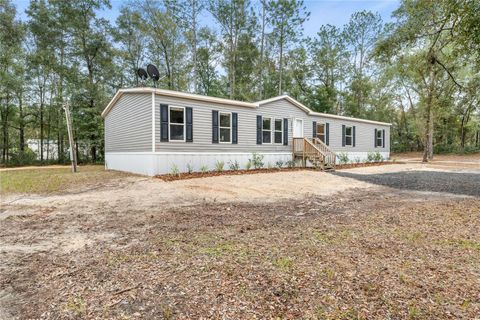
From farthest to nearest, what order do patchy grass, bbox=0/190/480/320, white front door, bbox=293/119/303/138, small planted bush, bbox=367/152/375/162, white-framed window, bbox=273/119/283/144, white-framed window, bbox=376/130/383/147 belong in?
white-framed window, bbox=376/130/383/147, small planted bush, bbox=367/152/375/162, white front door, bbox=293/119/303/138, white-framed window, bbox=273/119/283/144, patchy grass, bbox=0/190/480/320

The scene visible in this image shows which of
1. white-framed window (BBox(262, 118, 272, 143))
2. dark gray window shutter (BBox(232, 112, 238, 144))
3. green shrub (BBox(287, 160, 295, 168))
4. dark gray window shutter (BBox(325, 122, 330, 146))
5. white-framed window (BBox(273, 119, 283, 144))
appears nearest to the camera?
dark gray window shutter (BBox(232, 112, 238, 144))

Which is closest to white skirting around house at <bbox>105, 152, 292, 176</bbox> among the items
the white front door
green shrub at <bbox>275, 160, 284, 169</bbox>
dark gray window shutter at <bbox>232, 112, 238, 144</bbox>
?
green shrub at <bbox>275, 160, 284, 169</bbox>

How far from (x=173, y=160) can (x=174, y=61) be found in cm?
1571

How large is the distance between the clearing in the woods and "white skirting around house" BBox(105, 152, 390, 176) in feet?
14.3

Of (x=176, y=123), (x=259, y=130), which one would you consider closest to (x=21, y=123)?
(x=176, y=123)

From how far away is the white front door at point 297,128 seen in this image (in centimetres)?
1516

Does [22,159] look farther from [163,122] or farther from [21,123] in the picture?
[163,122]

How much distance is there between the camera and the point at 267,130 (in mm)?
13992

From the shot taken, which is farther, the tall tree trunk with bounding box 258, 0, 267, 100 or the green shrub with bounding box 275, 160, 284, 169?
the tall tree trunk with bounding box 258, 0, 267, 100

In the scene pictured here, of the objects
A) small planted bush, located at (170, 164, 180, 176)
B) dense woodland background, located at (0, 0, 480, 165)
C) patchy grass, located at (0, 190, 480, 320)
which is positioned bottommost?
patchy grass, located at (0, 190, 480, 320)

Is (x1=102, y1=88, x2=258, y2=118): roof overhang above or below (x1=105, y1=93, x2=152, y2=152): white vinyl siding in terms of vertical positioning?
above

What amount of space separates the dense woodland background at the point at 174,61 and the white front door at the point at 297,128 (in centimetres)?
731

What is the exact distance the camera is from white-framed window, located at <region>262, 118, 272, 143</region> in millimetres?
13907

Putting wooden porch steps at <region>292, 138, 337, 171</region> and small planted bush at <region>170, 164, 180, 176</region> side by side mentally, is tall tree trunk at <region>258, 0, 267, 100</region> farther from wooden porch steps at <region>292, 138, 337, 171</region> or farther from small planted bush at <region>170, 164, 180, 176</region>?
small planted bush at <region>170, 164, 180, 176</region>
